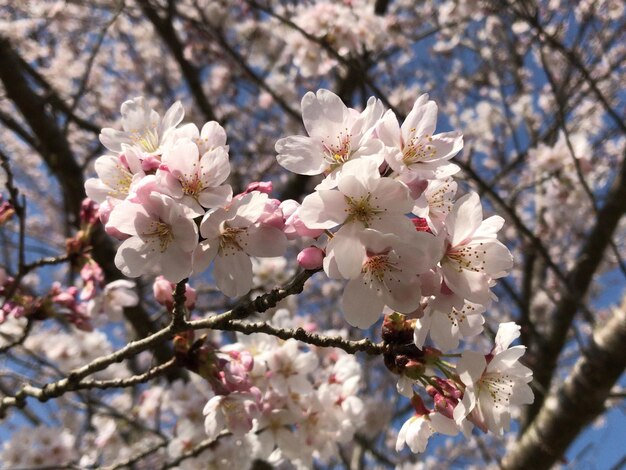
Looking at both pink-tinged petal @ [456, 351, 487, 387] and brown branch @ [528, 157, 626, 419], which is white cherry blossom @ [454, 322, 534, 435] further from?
brown branch @ [528, 157, 626, 419]

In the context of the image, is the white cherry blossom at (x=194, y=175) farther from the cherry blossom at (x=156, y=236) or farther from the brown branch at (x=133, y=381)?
the brown branch at (x=133, y=381)

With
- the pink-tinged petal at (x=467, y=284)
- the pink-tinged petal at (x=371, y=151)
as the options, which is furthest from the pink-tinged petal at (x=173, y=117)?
the pink-tinged petal at (x=467, y=284)

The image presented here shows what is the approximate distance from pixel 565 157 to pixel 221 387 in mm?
2900

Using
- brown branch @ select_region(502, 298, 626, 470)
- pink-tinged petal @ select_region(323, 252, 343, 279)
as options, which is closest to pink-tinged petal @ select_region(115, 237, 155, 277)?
pink-tinged petal @ select_region(323, 252, 343, 279)

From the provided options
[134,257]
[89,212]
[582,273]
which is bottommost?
[582,273]

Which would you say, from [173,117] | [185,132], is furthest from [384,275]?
[173,117]

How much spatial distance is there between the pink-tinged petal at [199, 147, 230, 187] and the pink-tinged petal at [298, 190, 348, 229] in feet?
0.63

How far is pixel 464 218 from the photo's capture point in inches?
38.6

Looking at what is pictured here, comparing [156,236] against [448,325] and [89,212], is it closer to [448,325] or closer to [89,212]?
[448,325]

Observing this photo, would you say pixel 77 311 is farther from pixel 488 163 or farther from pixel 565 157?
pixel 488 163

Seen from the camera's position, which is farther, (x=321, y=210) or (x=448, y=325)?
(x=448, y=325)

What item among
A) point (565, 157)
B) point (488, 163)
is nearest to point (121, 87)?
point (488, 163)

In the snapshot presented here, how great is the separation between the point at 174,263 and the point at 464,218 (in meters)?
0.55

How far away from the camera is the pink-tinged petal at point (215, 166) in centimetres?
99
